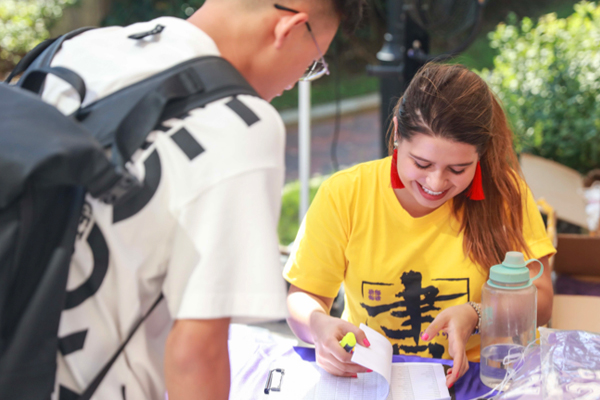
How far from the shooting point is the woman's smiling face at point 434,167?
50.8 inches

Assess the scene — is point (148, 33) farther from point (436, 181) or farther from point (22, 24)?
point (22, 24)

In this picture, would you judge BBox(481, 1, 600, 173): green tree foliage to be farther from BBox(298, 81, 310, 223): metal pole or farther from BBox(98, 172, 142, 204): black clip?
BBox(98, 172, 142, 204): black clip

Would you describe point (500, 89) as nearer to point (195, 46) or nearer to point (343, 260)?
point (343, 260)

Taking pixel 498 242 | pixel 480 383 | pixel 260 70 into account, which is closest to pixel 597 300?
pixel 498 242

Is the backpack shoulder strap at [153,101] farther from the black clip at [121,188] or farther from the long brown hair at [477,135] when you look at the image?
the long brown hair at [477,135]

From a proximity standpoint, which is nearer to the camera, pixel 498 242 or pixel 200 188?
pixel 200 188

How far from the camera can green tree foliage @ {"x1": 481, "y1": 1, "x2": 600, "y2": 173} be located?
9.95 feet

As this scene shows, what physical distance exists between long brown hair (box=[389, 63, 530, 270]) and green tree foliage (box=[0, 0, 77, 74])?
4941 mm

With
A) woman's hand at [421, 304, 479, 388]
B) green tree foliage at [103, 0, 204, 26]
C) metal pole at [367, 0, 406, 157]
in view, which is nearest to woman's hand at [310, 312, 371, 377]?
woman's hand at [421, 304, 479, 388]

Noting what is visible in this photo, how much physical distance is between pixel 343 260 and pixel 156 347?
2.45 feet

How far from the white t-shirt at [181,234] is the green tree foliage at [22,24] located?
17.3 feet

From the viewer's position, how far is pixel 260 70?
869 mm

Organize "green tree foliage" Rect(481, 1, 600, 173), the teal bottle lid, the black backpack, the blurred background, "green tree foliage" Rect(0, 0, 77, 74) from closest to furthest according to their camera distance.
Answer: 1. the black backpack
2. the teal bottle lid
3. the blurred background
4. "green tree foliage" Rect(481, 1, 600, 173)
5. "green tree foliage" Rect(0, 0, 77, 74)

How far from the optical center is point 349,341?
1133 mm
